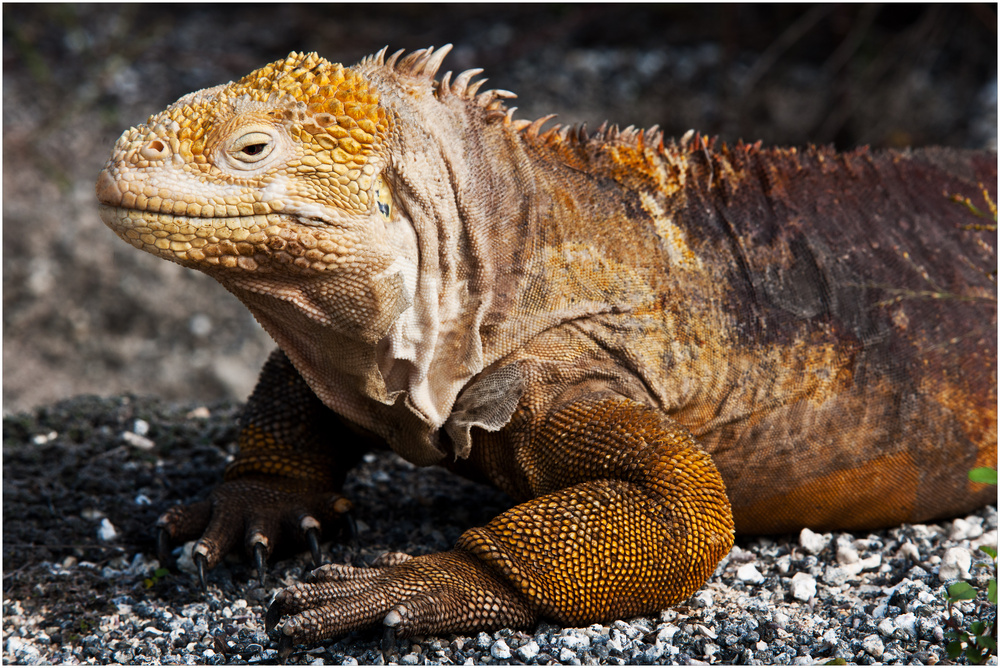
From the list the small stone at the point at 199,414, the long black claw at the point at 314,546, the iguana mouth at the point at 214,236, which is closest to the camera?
the iguana mouth at the point at 214,236

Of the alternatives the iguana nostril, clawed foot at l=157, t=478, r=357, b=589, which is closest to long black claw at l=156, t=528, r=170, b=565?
clawed foot at l=157, t=478, r=357, b=589

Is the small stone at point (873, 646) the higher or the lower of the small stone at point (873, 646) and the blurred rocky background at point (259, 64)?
the lower

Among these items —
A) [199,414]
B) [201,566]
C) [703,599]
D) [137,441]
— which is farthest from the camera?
[199,414]

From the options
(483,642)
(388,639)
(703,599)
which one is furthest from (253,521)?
(703,599)

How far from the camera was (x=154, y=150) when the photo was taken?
9.34 ft

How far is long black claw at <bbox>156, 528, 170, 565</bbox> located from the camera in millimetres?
3679

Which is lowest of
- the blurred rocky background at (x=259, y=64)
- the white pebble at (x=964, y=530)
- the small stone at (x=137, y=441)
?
the white pebble at (x=964, y=530)

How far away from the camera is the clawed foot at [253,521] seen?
3.56 meters

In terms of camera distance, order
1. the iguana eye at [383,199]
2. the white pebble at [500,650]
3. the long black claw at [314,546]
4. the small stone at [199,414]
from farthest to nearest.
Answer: the small stone at [199,414] → the long black claw at [314,546] → the iguana eye at [383,199] → the white pebble at [500,650]

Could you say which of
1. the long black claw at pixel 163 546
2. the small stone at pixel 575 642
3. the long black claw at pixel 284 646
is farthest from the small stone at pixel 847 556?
the long black claw at pixel 163 546

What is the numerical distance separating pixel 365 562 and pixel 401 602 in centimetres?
76

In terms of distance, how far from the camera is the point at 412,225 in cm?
312

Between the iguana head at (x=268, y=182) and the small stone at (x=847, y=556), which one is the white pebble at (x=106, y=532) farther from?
the small stone at (x=847, y=556)

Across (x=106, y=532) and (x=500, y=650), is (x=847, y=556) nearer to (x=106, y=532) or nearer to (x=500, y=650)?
(x=500, y=650)
